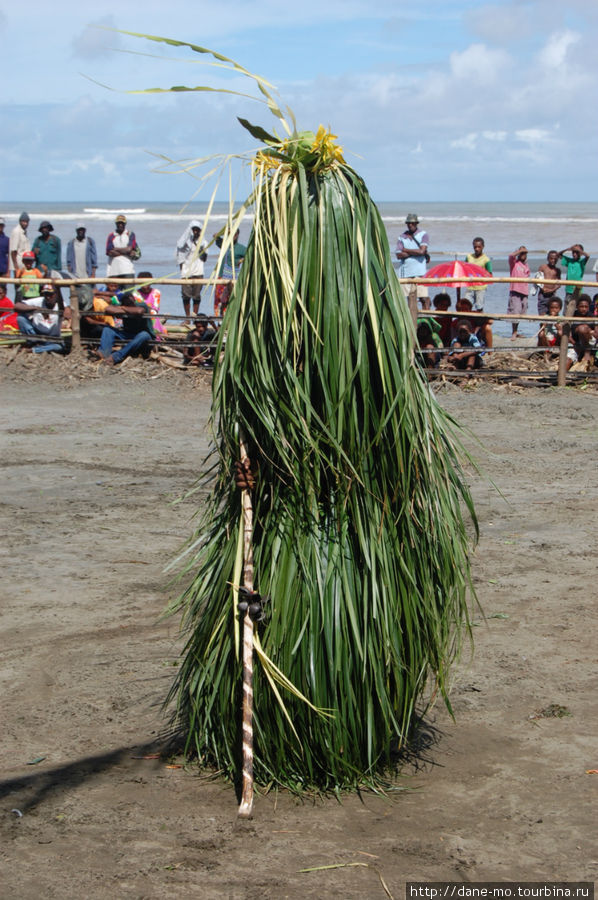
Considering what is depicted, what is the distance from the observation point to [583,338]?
43.0 feet

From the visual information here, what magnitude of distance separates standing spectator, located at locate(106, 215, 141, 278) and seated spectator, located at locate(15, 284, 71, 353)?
956mm

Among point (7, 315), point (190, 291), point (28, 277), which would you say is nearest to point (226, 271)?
point (190, 291)

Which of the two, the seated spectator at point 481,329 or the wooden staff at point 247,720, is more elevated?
the seated spectator at point 481,329

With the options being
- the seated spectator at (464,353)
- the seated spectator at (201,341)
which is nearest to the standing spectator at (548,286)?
the seated spectator at (464,353)

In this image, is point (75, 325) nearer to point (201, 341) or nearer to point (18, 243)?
point (201, 341)

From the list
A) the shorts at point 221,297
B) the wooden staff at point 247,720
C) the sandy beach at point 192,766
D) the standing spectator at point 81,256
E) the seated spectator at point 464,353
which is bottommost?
the sandy beach at point 192,766

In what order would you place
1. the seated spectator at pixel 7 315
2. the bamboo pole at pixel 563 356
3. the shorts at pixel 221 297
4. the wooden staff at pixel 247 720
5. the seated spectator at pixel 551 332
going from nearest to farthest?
1. the wooden staff at pixel 247 720
2. the shorts at pixel 221 297
3. the bamboo pole at pixel 563 356
4. the seated spectator at pixel 551 332
5. the seated spectator at pixel 7 315

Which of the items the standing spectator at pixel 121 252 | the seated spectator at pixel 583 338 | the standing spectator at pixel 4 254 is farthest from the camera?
the standing spectator at pixel 4 254

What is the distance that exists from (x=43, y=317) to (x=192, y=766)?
1124 cm

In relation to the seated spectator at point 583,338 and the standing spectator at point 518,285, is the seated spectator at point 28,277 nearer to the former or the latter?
the standing spectator at point 518,285

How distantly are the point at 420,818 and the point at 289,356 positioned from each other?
5.36 ft

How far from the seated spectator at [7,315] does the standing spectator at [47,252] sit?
0.73 metres

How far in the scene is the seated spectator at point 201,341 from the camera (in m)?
13.4

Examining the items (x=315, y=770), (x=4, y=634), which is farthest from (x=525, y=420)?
(x=315, y=770)
